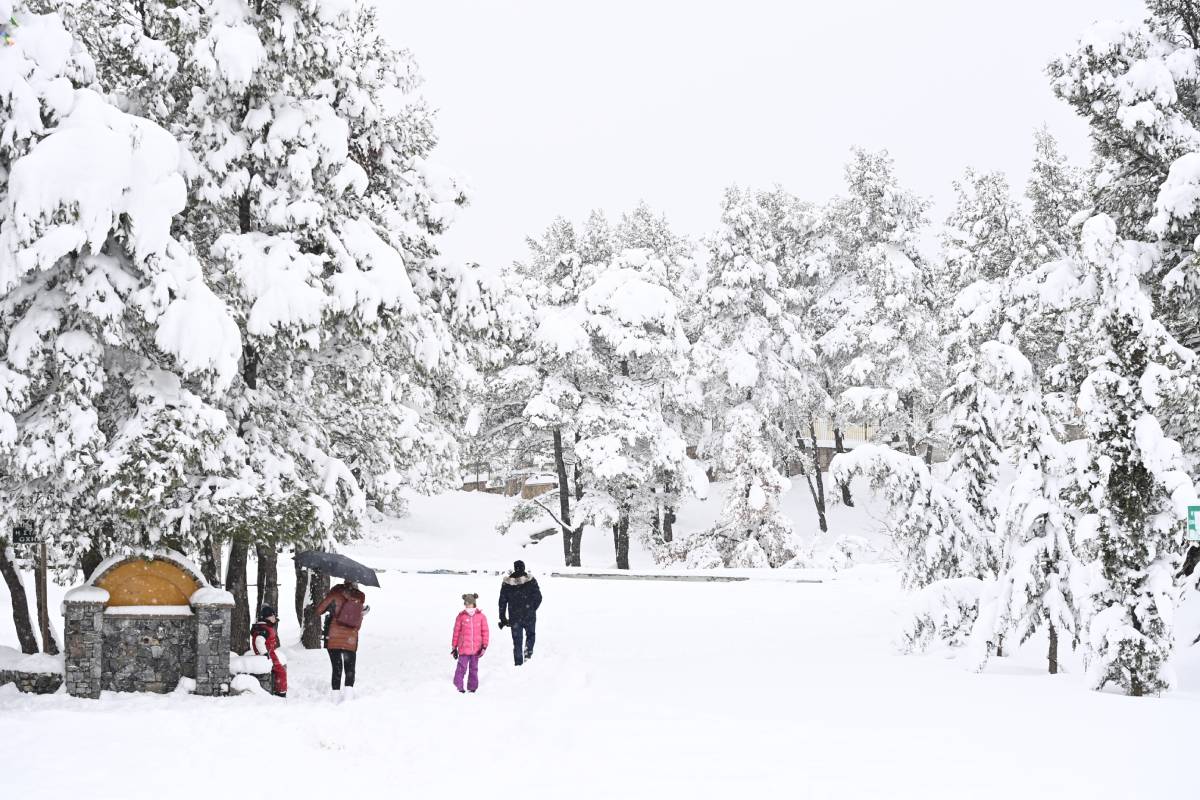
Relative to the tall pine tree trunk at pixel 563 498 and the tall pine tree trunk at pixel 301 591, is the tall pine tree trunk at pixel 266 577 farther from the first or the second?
the tall pine tree trunk at pixel 563 498

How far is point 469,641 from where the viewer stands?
517 inches

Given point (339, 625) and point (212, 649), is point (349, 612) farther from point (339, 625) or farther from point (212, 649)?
point (212, 649)

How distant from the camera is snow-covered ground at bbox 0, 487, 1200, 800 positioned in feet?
27.4

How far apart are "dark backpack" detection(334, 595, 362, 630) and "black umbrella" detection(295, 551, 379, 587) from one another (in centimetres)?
42

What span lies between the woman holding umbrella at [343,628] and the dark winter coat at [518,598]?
3128 millimetres

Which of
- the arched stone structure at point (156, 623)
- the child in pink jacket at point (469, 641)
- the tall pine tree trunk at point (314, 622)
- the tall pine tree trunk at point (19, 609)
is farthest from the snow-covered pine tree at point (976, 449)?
the tall pine tree trunk at point (19, 609)

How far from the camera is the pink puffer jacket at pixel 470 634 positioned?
13148 mm

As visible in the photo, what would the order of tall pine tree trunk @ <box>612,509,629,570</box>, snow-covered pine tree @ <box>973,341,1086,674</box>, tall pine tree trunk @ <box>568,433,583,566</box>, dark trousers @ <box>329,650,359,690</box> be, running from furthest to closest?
tall pine tree trunk @ <box>612,509,629,570</box> → tall pine tree trunk @ <box>568,433,583,566</box> → snow-covered pine tree @ <box>973,341,1086,674</box> → dark trousers @ <box>329,650,359,690</box>

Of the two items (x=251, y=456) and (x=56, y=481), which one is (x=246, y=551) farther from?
(x=56, y=481)

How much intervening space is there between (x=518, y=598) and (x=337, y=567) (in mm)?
3275

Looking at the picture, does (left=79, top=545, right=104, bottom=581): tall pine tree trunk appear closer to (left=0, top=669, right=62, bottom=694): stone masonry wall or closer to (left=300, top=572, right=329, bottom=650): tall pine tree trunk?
(left=0, top=669, right=62, bottom=694): stone masonry wall

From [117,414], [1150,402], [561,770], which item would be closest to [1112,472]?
[1150,402]

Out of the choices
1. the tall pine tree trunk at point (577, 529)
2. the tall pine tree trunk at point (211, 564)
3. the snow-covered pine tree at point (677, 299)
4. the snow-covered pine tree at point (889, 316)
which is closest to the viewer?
the tall pine tree trunk at point (211, 564)

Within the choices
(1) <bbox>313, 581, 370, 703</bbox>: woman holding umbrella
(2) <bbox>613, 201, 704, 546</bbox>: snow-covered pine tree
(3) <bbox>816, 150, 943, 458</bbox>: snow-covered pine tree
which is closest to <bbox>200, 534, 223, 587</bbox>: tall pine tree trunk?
(1) <bbox>313, 581, 370, 703</bbox>: woman holding umbrella
